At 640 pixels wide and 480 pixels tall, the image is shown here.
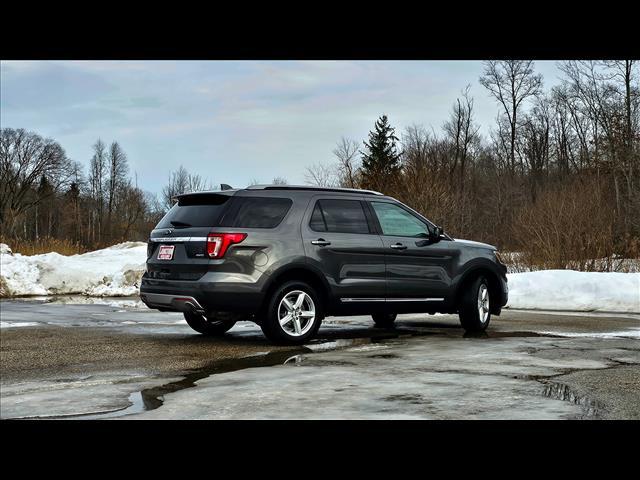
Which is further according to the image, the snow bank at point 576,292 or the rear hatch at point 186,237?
the snow bank at point 576,292

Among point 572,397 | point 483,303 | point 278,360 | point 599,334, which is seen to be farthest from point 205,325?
point 572,397

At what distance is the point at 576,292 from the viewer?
15984 millimetres

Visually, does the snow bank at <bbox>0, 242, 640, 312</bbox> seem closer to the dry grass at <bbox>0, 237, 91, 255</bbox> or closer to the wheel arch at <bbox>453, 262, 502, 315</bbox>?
the dry grass at <bbox>0, 237, 91, 255</bbox>

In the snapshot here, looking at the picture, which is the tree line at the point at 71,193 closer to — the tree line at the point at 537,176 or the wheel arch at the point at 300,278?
the tree line at the point at 537,176

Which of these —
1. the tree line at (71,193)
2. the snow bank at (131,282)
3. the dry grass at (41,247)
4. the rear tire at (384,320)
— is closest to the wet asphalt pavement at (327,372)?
the rear tire at (384,320)

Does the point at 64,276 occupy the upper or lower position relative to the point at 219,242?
lower

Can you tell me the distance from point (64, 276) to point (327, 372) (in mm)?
16819

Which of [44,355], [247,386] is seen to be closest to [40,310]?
[44,355]

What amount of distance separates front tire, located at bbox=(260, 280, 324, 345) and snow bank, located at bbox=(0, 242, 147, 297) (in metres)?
11.9

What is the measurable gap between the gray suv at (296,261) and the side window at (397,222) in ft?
0.05

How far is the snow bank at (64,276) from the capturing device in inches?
813

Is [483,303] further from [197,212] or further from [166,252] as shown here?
[166,252]

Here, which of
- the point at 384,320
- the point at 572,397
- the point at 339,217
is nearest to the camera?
the point at 572,397
